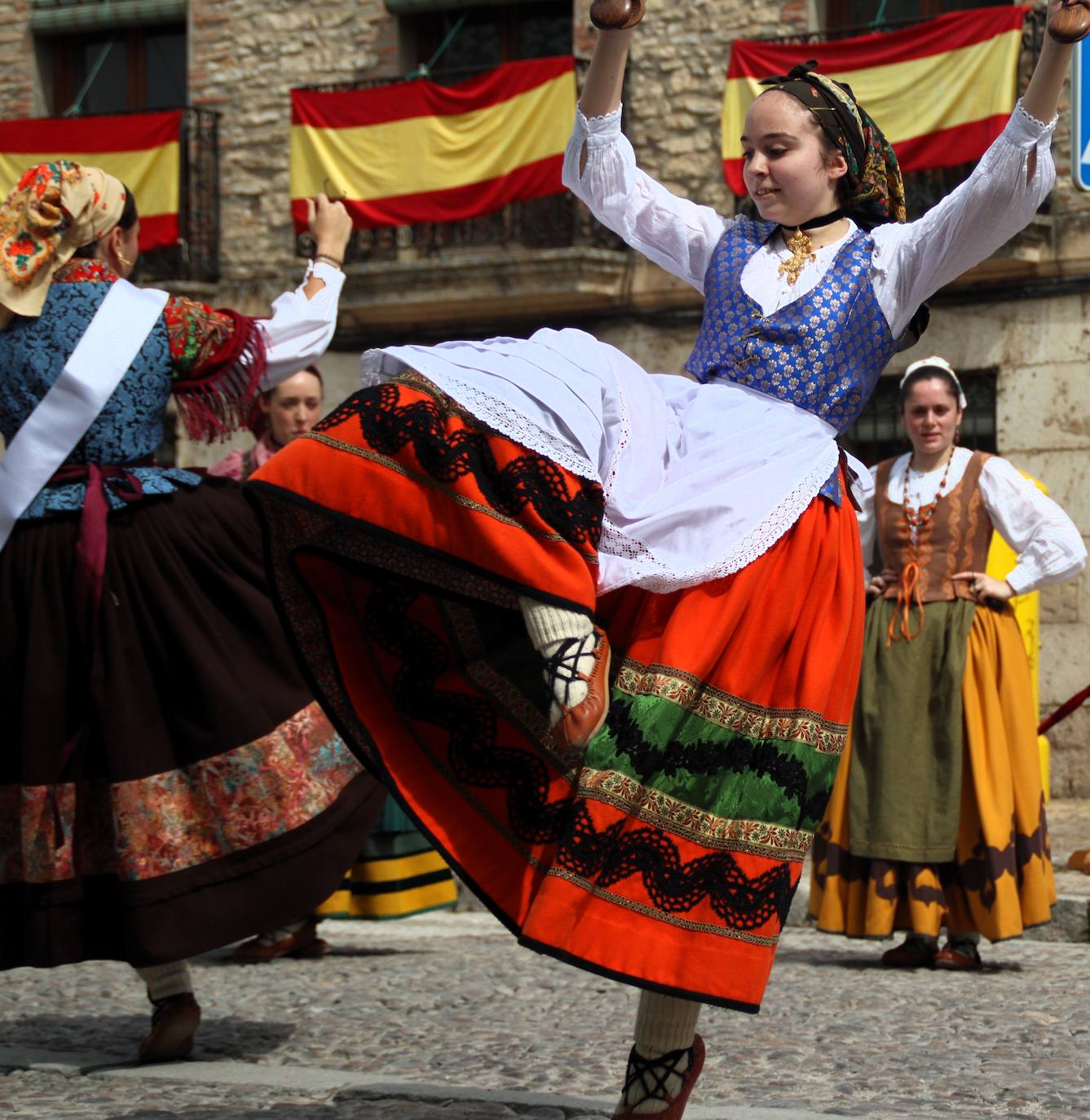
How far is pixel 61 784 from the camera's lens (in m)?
4.82

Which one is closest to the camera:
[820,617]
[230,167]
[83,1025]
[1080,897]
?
[820,617]

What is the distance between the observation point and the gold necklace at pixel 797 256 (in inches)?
147

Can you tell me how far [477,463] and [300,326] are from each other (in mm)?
2096

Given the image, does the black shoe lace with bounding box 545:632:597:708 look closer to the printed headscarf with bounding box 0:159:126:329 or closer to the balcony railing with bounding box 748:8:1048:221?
the printed headscarf with bounding box 0:159:126:329

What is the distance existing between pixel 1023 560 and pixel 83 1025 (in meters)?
3.67

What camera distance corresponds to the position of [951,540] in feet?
24.3

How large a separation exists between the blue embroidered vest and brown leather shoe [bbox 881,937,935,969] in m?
3.76

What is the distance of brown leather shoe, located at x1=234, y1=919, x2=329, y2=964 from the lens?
7121mm

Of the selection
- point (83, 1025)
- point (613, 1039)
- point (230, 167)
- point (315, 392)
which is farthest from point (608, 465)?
point (230, 167)

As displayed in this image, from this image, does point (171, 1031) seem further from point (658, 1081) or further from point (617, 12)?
point (617, 12)

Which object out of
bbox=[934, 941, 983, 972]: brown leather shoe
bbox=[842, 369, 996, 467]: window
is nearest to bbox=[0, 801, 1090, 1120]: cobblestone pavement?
bbox=[934, 941, 983, 972]: brown leather shoe

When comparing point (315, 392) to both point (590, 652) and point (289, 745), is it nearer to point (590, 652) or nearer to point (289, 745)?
point (289, 745)

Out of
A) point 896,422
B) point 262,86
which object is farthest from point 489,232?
point 896,422

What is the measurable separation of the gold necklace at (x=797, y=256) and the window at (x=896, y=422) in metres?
10.7
